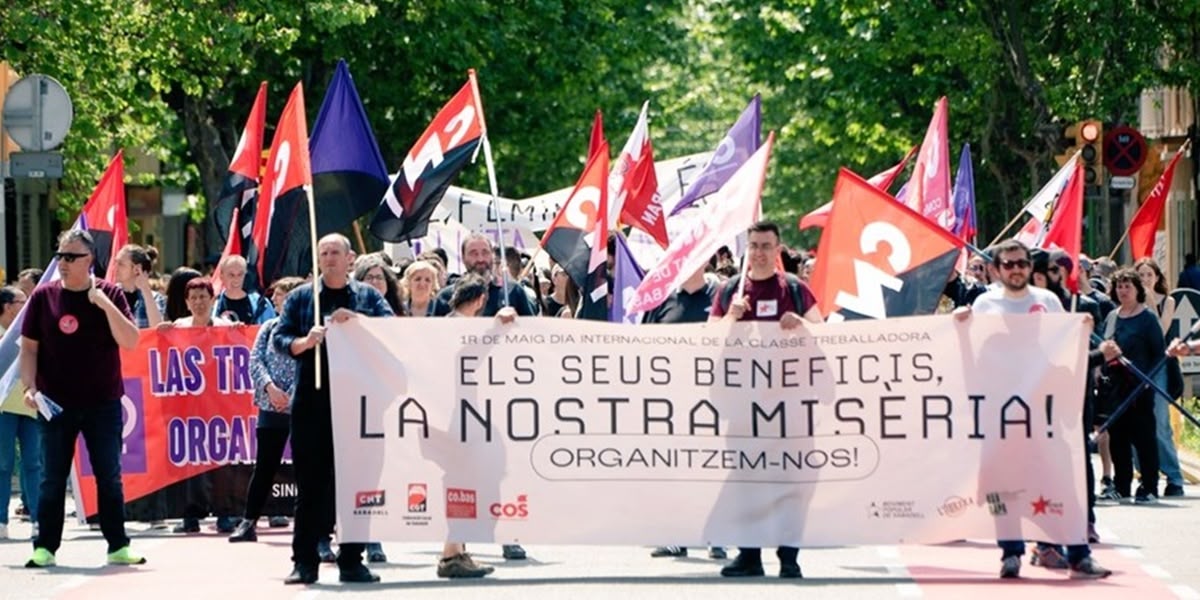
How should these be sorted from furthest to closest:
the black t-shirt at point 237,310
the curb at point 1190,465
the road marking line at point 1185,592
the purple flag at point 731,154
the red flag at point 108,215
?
1. the curb at point 1190,465
2. the red flag at point 108,215
3. the purple flag at point 731,154
4. the black t-shirt at point 237,310
5. the road marking line at point 1185,592

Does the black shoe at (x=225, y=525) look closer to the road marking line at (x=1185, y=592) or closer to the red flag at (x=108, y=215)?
the red flag at (x=108, y=215)

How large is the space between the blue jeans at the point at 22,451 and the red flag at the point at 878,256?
5495 mm

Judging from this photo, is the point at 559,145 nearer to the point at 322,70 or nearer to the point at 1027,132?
the point at 322,70

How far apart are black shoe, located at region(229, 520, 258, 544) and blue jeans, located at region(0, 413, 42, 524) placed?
148cm

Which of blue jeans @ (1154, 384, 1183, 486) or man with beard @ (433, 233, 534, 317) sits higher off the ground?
man with beard @ (433, 233, 534, 317)

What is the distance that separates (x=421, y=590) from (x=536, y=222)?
1359 cm

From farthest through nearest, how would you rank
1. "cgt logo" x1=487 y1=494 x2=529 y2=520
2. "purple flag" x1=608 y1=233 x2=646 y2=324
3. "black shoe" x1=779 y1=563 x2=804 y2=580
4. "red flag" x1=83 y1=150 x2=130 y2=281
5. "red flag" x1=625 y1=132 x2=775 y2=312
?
"red flag" x1=83 y1=150 x2=130 y2=281 < "purple flag" x1=608 y1=233 x2=646 y2=324 < "red flag" x1=625 y1=132 x2=775 y2=312 < "cgt logo" x1=487 y1=494 x2=529 y2=520 < "black shoe" x1=779 y1=563 x2=804 y2=580

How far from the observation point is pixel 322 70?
131ft

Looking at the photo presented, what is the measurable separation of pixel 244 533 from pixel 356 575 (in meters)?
2.57

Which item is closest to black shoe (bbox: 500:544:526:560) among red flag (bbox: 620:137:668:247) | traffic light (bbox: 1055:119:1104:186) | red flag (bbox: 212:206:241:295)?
red flag (bbox: 212:206:241:295)

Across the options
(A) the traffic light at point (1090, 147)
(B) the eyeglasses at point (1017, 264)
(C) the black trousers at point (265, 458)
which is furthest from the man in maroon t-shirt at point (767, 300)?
(A) the traffic light at point (1090, 147)

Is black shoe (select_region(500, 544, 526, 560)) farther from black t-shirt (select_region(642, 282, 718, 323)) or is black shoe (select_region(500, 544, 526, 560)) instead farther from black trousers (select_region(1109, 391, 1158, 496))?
black trousers (select_region(1109, 391, 1158, 496))

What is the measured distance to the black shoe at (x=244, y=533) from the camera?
1570 cm

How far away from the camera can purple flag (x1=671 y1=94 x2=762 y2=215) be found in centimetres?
1870
